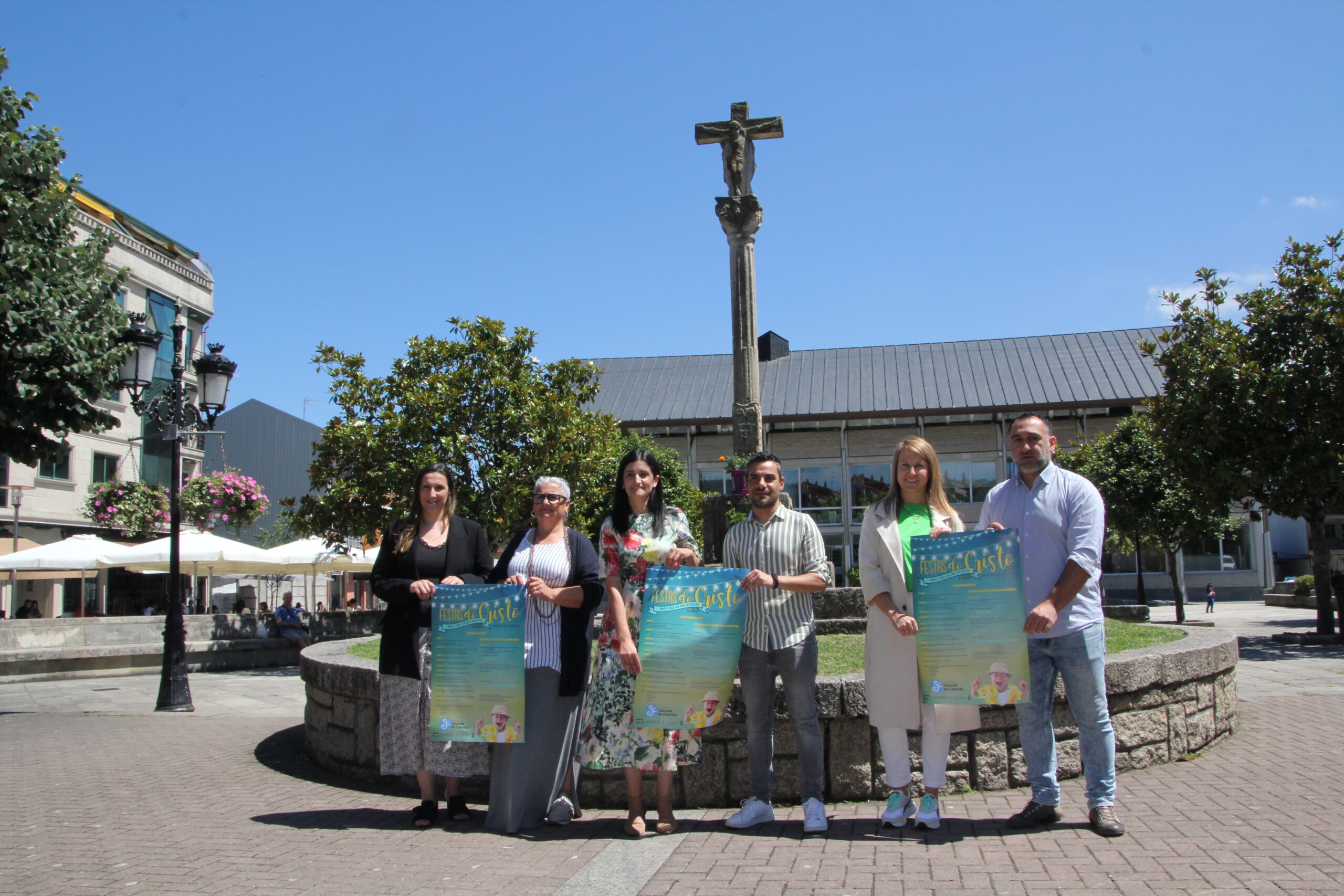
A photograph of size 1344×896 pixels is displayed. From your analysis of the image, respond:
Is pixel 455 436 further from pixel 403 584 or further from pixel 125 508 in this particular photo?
pixel 125 508

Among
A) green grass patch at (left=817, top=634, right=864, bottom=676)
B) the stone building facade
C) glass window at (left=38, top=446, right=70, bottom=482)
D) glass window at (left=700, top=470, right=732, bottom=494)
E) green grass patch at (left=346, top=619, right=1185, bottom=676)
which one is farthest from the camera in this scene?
glass window at (left=700, top=470, right=732, bottom=494)

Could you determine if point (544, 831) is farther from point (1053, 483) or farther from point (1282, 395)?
→ point (1282, 395)

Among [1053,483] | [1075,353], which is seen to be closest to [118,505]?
[1053,483]

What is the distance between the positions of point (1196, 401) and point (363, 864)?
15.4m

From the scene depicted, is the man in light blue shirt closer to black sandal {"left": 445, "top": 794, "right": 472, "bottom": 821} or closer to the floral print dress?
the floral print dress

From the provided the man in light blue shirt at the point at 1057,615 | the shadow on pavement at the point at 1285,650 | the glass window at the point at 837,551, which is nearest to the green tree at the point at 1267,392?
the shadow on pavement at the point at 1285,650

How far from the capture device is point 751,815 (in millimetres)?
4676

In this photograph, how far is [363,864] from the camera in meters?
4.28

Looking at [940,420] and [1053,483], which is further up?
[940,420]

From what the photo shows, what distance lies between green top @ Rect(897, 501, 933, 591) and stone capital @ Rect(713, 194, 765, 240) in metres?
9.76

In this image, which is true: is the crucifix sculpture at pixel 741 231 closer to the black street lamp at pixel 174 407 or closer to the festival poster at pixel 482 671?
the black street lamp at pixel 174 407

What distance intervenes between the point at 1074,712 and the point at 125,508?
30.8 metres

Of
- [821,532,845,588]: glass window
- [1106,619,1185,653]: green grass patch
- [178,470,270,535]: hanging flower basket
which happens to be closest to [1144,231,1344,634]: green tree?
[1106,619,1185,653]: green grass patch

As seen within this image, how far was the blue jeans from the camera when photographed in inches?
173
